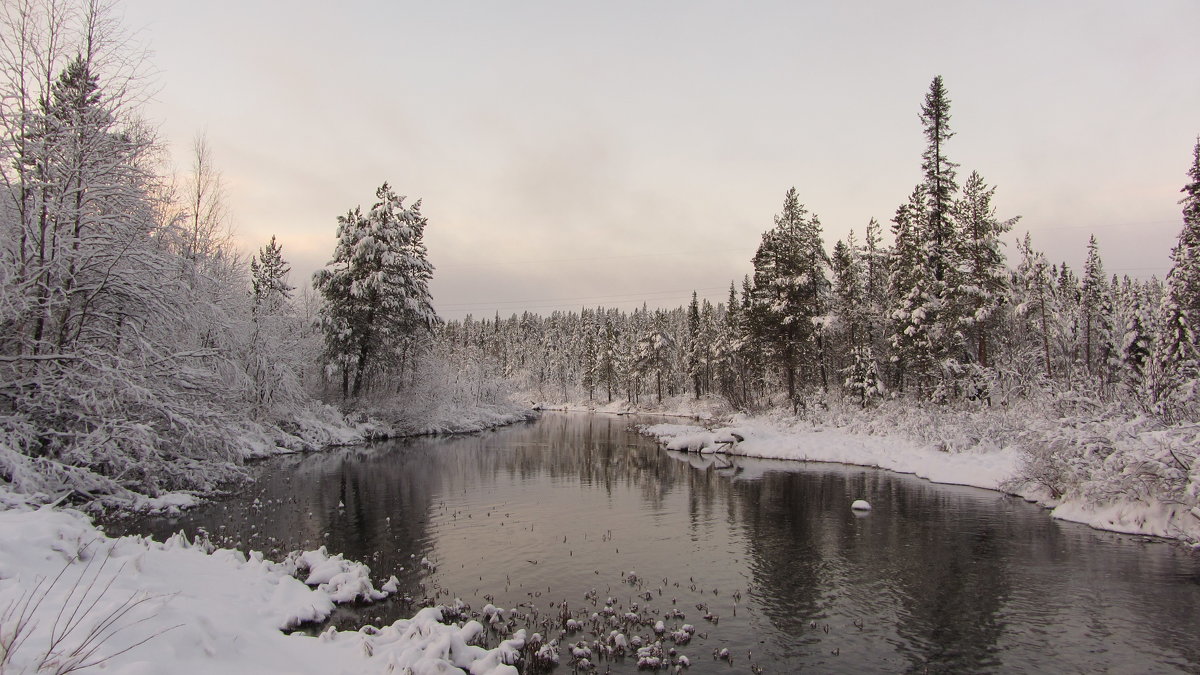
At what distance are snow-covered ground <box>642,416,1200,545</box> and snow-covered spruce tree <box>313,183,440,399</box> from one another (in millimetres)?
19785

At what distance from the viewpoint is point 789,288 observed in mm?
40094

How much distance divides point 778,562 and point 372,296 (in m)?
34.5

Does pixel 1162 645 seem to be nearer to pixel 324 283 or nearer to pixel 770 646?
pixel 770 646

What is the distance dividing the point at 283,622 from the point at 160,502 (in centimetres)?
1059

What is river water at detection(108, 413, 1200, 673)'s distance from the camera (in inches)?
358

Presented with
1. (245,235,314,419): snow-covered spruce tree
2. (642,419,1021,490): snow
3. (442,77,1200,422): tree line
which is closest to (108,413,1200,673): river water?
(642,419,1021,490): snow

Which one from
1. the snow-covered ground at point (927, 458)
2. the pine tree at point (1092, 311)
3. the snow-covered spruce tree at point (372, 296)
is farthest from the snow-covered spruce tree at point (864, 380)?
the snow-covered spruce tree at point (372, 296)

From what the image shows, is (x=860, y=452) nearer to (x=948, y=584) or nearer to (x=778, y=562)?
(x=778, y=562)

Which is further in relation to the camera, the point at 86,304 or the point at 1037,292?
the point at 1037,292

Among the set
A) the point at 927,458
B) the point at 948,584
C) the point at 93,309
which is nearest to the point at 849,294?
the point at 927,458

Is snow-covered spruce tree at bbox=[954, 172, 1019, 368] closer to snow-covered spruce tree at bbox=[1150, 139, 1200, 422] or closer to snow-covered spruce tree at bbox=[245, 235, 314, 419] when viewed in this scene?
snow-covered spruce tree at bbox=[1150, 139, 1200, 422]

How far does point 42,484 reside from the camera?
13.1 meters

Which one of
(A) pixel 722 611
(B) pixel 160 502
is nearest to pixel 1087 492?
(A) pixel 722 611

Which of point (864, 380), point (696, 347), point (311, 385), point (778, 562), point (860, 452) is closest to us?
point (778, 562)
